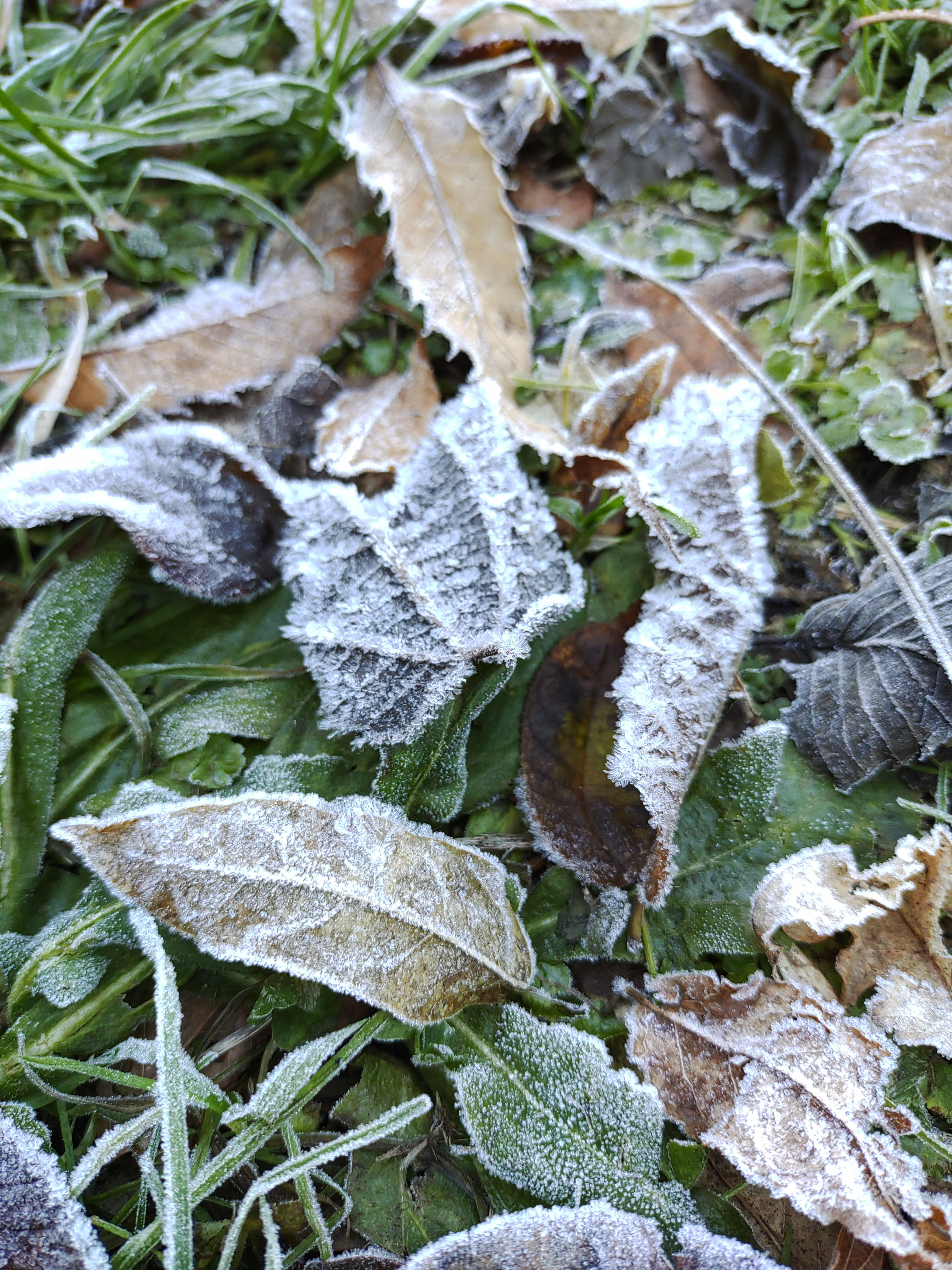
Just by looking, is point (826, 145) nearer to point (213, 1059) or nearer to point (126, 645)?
point (126, 645)

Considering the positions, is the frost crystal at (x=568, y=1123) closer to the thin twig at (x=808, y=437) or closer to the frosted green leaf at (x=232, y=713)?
the frosted green leaf at (x=232, y=713)

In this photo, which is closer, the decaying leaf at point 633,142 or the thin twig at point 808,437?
the thin twig at point 808,437

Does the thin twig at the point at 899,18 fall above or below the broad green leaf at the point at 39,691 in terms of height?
above

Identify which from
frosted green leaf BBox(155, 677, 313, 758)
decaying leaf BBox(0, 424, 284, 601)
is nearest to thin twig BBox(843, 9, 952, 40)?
decaying leaf BBox(0, 424, 284, 601)

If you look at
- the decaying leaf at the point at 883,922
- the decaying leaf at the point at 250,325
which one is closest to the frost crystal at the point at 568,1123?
the decaying leaf at the point at 883,922

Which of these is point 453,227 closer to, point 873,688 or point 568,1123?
point 873,688

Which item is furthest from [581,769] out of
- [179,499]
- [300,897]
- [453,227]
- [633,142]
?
[633,142]

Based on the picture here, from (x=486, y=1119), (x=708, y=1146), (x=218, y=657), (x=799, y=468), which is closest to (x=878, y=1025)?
(x=708, y=1146)
